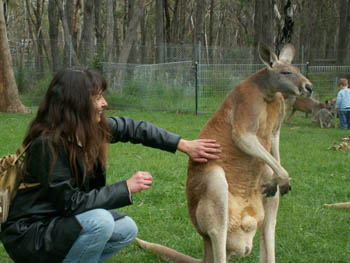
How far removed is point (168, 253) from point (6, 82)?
1048cm

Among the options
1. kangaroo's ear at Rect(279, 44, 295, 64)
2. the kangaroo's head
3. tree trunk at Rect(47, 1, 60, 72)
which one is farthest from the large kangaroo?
tree trunk at Rect(47, 1, 60, 72)

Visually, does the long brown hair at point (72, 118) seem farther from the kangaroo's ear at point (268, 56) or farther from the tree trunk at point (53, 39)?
the tree trunk at point (53, 39)

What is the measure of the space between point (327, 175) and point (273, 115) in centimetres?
332

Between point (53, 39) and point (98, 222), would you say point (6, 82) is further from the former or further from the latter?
point (98, 222)

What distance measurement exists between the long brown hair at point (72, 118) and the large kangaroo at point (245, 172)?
28.7 inches

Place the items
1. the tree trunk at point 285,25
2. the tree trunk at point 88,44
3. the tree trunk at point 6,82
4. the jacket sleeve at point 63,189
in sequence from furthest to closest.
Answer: the tree trunk at point 88,44
the tree trunk at point 6,82
the tree trunk at point 285,25
the jacket sleeve at point 63,189

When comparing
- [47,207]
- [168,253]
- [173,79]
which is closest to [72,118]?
[47,207]

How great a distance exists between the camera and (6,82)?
12.5m

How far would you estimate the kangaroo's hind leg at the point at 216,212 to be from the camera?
110 inches

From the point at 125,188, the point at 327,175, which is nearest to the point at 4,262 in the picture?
the point at 125,188

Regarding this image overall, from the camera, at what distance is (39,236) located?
8.21 ft

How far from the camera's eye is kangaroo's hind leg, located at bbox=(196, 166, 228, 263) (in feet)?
9.17

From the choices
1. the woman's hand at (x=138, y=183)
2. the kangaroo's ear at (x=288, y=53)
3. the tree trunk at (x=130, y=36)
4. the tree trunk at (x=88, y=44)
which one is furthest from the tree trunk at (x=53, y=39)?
the woman's hand at (x=138, y=183)

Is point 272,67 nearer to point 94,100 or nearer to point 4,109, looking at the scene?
point 94,100
